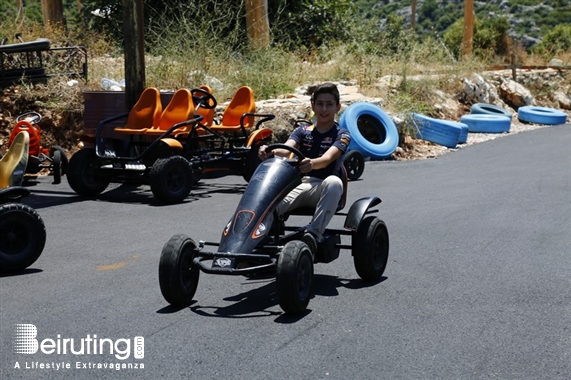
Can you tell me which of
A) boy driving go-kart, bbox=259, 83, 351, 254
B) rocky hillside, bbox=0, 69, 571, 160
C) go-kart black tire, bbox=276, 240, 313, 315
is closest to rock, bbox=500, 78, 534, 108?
rocky hillside, bbox=0, 69, 571, 160

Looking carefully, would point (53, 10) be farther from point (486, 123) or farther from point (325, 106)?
point (325, 106)

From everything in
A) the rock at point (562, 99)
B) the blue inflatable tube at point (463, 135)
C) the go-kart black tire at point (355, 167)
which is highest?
the go-kart black tire at point (355, 167)

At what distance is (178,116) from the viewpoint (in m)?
11.6

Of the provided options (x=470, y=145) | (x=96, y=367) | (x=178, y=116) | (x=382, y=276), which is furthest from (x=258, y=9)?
(x=96, y=367)

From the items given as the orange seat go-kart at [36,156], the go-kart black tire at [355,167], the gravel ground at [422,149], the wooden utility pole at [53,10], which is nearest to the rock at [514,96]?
the gravel ground at [422,149]

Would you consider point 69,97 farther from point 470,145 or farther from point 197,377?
point 197,377

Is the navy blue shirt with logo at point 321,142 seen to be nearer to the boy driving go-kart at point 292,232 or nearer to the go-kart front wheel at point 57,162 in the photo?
the boy driving go-kart at point 292,232

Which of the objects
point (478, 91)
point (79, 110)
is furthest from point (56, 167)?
point (478, 91)

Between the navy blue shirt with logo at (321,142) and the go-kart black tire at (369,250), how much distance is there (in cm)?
45

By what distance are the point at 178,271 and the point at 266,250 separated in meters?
0.64

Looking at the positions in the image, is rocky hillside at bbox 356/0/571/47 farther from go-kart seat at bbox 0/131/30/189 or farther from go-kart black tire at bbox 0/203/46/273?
go-kart black tire at bbox 0/203/46/273

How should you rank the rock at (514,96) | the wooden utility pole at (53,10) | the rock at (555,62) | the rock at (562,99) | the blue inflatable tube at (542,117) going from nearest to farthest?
the blue inflatable tube at (542,117) → the wooden utility pole at (53,10) → the rock at (514,96) → the rock at (562,99) → the rock at (555,62)

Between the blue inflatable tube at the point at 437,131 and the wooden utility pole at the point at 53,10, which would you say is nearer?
the blue inflatable tube at the point at 437,131

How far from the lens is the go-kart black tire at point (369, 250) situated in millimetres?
6250
